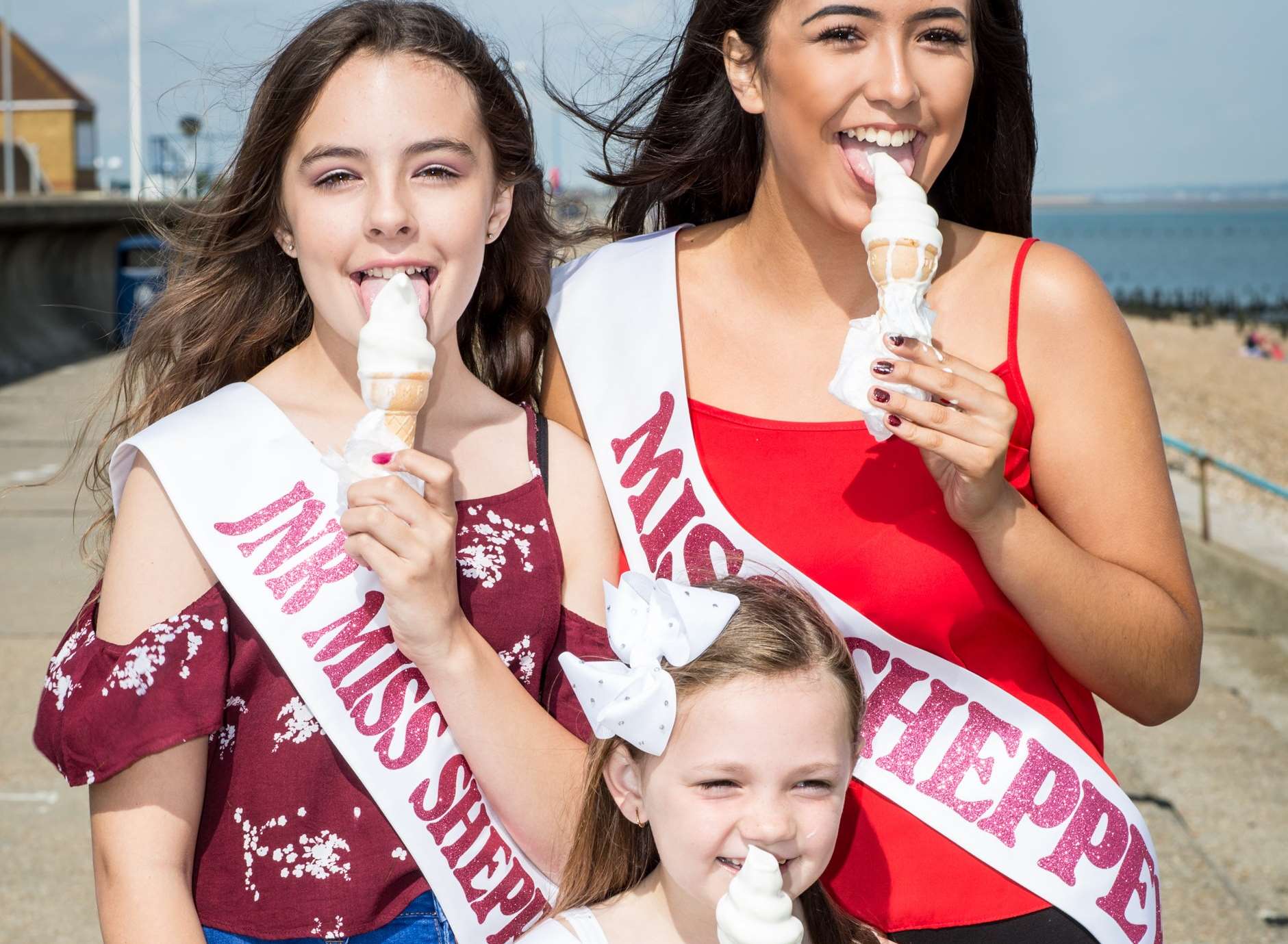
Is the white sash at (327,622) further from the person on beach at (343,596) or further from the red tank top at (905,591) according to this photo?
the red tank top at (905,591)

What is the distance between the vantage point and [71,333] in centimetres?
1967

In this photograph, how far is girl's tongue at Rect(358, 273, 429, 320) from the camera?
2.25 meters

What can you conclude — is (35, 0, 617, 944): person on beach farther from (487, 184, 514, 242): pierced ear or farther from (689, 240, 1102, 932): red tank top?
(689, 240, 1102, 932): red tank top

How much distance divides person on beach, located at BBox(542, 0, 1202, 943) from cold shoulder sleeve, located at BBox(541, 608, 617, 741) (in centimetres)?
22

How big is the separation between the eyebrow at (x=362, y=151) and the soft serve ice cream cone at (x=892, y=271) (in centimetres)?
70

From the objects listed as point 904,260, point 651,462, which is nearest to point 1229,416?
point 651,462

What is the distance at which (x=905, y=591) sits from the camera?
2355 millimetres

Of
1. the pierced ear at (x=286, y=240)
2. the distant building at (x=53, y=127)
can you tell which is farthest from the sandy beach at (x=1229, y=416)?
the distant building at (x=53, y=127)

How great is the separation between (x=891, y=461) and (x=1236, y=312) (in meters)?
35.6

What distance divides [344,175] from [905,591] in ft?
3.83

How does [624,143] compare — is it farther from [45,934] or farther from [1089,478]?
[45,934]

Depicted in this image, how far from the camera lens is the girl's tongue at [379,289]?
2.25m

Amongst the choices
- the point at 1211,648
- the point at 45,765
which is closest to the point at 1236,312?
the point at 1211,648

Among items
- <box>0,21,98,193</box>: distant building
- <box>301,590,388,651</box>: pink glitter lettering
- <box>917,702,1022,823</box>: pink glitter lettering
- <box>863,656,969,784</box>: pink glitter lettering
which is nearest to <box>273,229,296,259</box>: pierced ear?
<box>301,590,388,651</box>: pink glitter lettering
